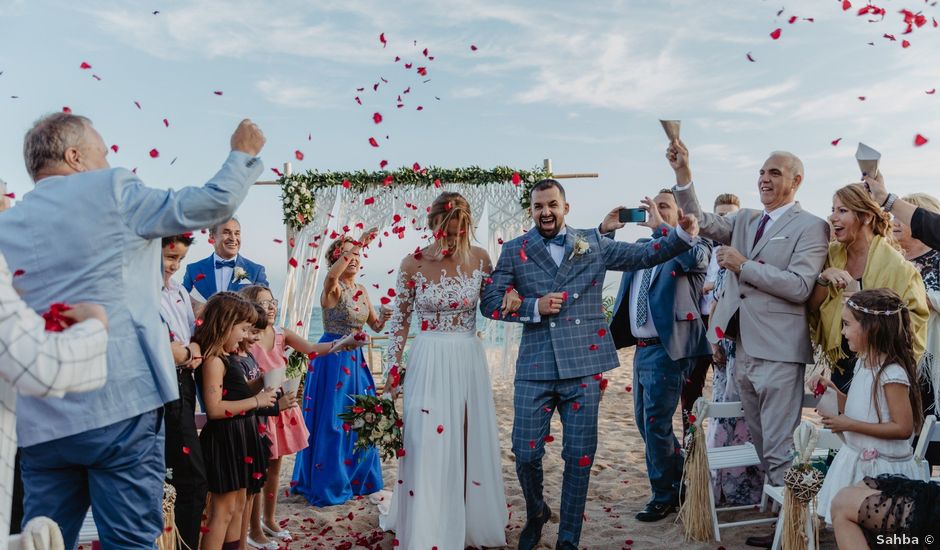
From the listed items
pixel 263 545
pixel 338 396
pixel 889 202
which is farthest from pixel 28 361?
pixel 338 396

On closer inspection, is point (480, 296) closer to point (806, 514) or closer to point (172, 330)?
point (172, 330)

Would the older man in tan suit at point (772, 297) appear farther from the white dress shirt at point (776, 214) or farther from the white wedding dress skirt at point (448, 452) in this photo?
the white wedding dress skirt at point (448, 452)

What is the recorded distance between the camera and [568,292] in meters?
4.53

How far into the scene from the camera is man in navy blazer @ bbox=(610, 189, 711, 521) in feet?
17.4

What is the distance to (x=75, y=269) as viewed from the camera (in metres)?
2.48

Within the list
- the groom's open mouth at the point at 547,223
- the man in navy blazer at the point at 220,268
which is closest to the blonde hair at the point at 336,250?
the man in navy blazer at the point at 220,268

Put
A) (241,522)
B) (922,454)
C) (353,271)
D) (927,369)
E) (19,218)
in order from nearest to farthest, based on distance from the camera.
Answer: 1. (19,218)
2. (922,454)
3. (241,522)
4. (927,369)
5. (353,271)

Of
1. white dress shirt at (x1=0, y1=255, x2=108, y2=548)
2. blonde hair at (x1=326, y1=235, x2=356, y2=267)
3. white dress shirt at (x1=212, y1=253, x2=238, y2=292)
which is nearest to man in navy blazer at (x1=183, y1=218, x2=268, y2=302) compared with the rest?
white dress shirt at (x1=212, y1=253, x2=238, y2=292)

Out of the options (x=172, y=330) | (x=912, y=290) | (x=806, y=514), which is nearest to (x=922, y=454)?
(x=806, y=514)

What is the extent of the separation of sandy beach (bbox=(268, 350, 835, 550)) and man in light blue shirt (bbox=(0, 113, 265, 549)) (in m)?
2.45

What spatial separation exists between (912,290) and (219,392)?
153 inches

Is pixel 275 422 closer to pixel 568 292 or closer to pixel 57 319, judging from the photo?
pixel 568 292

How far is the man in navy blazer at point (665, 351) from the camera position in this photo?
5316 millimetres

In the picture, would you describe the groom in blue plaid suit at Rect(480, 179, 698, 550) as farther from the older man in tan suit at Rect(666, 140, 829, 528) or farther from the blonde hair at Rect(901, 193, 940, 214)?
the blonde hair at Rect(901, 193, 940, 214)
